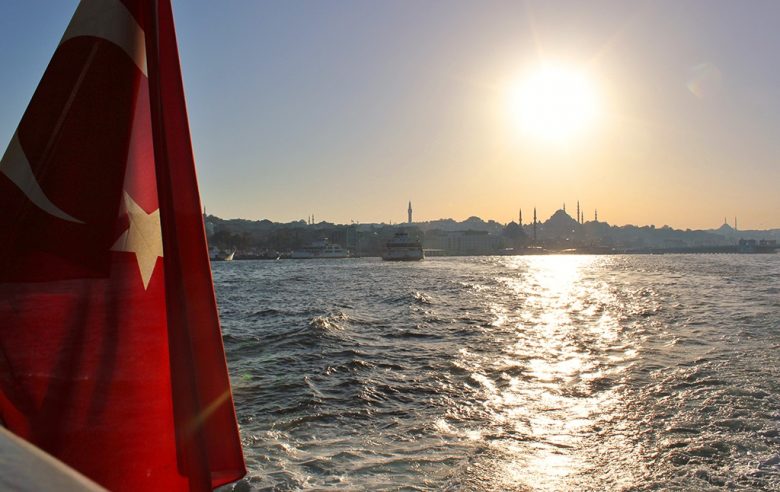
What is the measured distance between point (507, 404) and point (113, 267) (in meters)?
5.85

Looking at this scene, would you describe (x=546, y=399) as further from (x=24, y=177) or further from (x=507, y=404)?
(x=24, y=177)

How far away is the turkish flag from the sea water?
9.96 feet

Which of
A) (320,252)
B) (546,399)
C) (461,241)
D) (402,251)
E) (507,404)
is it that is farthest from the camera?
(461,241)

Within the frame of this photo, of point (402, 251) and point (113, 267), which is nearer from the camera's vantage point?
point (113, 267)

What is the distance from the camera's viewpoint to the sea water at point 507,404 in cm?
461

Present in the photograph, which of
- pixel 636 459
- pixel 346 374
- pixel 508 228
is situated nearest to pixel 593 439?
pixel 636 459

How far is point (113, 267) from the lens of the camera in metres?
1.65

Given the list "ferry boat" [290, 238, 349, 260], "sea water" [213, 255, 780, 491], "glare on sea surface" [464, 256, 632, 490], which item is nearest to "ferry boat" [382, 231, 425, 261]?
"ferry boat" [290, 238, 349, 260]

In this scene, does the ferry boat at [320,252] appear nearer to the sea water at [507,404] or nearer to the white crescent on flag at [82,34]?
the sea water at [507,404]

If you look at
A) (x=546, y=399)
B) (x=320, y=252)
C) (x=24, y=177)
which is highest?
(x=320, y=252)

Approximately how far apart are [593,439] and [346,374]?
4069 millimetres

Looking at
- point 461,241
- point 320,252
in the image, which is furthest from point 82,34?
point 461,241

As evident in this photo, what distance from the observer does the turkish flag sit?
1.59 m

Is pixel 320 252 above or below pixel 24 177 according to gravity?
above
